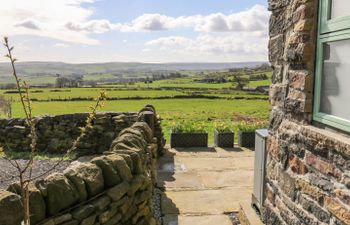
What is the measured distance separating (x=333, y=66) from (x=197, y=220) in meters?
3.71

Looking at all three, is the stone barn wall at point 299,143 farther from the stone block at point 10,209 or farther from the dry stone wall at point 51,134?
the dry stone wall at point 51,134

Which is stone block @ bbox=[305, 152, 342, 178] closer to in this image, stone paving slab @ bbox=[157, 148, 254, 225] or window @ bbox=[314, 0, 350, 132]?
window @ bbox=[314, 0, 350, 132]

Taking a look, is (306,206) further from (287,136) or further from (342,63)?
(342,63)

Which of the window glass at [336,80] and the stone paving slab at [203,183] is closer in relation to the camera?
the window glass at [336,80]

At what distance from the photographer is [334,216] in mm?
2967

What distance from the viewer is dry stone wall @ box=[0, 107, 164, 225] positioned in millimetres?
3088

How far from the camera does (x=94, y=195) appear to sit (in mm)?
3807

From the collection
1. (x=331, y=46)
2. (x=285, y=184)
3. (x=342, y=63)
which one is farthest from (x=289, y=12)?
(x=285, y=184)

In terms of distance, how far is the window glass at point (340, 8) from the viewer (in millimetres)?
2899

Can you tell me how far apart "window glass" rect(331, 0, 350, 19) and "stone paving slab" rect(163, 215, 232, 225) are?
3854 millimetres

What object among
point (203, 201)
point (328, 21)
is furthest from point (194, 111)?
point (328, 21)

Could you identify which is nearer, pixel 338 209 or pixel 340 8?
pixel 338 209

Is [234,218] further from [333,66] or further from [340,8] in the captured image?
[340,8]

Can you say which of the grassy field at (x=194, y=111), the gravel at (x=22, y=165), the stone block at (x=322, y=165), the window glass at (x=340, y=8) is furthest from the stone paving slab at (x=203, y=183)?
the grassy field at (x=194, y=111)
